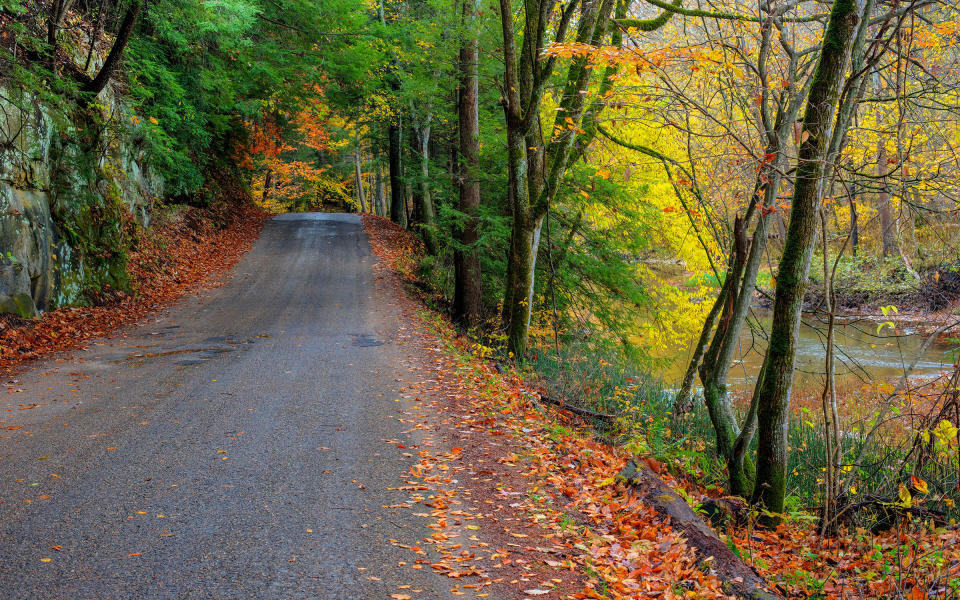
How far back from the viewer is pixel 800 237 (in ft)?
16.4

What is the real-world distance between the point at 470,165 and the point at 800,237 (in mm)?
8434

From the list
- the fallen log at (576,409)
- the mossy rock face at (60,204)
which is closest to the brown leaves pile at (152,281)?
the mossy rock face at (60,204)

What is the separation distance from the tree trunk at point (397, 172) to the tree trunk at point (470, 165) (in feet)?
25.8

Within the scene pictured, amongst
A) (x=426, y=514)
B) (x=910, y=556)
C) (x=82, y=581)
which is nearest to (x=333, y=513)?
(x=426, y=514)

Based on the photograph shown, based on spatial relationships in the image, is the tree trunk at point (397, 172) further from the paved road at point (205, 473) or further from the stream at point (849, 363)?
the paved road at point (205, 473)

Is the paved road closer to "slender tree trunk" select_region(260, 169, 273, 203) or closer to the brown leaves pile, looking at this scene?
the brown leaves pile

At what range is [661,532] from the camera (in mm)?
4504

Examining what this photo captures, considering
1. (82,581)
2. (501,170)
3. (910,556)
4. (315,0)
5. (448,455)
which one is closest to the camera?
(82,581)

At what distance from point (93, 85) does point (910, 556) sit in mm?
14400

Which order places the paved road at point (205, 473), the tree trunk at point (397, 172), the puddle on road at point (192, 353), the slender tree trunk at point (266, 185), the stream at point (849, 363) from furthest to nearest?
the slender tree trunk at point (266, 185), the tree trunk at point (397, 172), the stream at point (849, 363), the puddle on road at point (192, 353), the paved road at point (205, 473)

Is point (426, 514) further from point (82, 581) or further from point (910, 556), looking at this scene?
point (910, 556)

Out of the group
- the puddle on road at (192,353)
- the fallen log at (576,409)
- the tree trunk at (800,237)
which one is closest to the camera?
the tree trunk at (800,237)

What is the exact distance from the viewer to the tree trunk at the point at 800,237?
4.81m

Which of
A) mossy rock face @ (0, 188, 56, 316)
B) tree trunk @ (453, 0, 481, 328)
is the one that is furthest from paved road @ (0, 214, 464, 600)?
tree trunk @ (453, 0, 481, 328)
